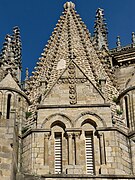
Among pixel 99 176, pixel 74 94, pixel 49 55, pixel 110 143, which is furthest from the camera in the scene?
pixel 49 55

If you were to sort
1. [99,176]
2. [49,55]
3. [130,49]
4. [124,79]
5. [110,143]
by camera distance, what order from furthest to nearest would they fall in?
1. [130,49]
2. [124,79]
3. [49,55]
4. [110,143]
5. [99,176]

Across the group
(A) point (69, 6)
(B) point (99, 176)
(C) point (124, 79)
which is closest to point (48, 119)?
(B) point (99, 176)

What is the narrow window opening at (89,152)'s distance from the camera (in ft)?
80.9

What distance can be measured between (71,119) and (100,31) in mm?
14548

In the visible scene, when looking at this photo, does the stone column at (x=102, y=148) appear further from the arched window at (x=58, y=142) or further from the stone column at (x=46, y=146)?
the stone column at (x=46, y=146)

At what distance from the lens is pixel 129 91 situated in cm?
2808

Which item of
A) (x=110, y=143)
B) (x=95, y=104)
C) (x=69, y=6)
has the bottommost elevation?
(x=110, y=143)

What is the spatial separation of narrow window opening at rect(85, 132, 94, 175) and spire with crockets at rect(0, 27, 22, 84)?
332 inches

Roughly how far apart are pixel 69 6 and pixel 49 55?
6018 millimetres

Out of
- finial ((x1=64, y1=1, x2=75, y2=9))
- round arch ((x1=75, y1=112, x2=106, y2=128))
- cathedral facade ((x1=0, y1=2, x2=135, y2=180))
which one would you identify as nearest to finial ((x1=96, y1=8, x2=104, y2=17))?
finial ((x1=64, y1=1, x2=75, y2=9))

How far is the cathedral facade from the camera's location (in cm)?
2438

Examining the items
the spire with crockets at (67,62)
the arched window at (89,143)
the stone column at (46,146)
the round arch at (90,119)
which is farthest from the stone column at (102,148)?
the stone column at (46,146)

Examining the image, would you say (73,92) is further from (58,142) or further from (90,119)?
(58,142)

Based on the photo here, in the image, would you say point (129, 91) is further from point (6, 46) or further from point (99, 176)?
point (6, 46)
